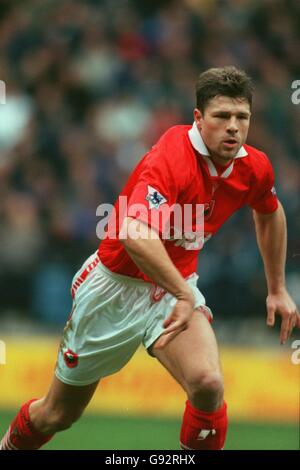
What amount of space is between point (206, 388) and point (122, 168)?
18.4 ft

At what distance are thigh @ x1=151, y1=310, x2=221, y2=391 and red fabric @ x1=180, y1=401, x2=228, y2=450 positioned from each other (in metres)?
0.15

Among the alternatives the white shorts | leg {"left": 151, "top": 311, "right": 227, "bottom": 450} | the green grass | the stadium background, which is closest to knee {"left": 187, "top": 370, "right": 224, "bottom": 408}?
leg {"left": 151, "top": 311, "right": 227, "bottom": 450}

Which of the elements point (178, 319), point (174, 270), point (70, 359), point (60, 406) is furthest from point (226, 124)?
point (60, 406)

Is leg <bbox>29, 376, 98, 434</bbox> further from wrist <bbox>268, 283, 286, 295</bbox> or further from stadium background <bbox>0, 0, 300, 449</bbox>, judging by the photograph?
stadium background <bbox>0, 0, 300, 449</bbox>

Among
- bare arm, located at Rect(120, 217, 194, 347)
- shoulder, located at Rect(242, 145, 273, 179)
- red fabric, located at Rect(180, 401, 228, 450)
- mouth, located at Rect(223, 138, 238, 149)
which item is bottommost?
red fabric, located at Rect(180, 401, 228, 450)

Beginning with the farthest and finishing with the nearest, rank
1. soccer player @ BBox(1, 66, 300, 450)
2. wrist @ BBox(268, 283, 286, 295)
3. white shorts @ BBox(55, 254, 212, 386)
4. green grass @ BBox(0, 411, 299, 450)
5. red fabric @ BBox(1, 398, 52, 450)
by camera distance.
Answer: green grass @ BBox(0, 411, 299, 450), wrist @ BBox(268, 283, 286, 295), red fabric @ BBox(1, 398, 52, 450), white shorts @ BBox(55, 254, 212, 386), soccer player @ BBox(1, 66, 300, 450)

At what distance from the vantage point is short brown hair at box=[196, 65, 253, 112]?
5160 millimetres

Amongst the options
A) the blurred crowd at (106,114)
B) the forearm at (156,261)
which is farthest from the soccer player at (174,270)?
the blurred crowd at (106,114)

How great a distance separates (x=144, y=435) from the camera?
797 cm

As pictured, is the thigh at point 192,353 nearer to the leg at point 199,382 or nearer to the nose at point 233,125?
the leg at point 199,382

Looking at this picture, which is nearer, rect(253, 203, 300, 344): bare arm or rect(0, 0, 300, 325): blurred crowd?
rect(253, 203, 300, 344): bare arm
